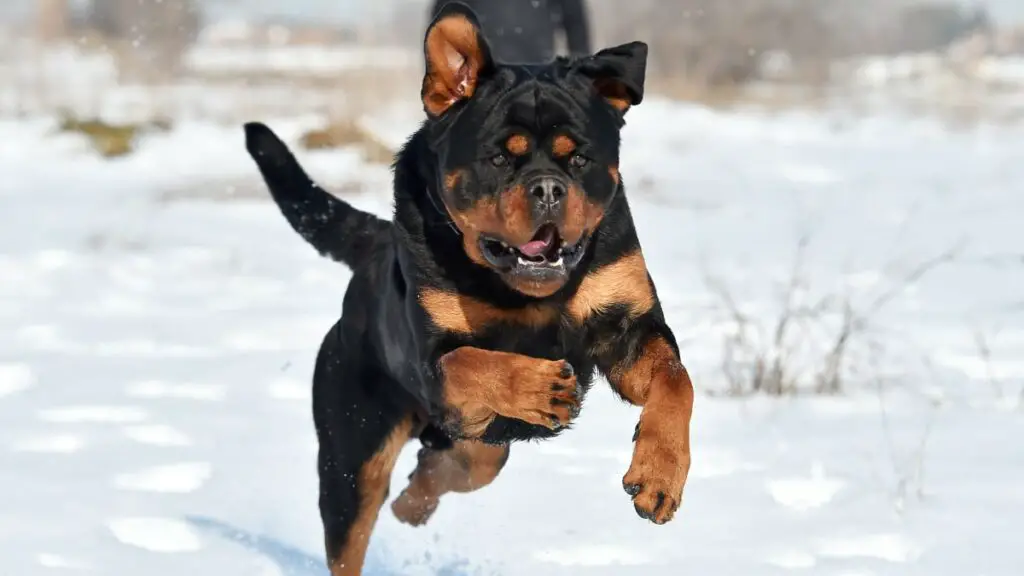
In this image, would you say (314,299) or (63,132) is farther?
(63,132)

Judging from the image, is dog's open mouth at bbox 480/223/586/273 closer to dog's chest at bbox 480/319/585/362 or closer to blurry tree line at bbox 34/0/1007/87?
dog's chest at bbox 480/319/585/362

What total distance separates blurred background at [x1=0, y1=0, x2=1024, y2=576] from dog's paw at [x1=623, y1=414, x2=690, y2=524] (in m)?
1.04

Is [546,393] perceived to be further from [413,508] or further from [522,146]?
[413,508]

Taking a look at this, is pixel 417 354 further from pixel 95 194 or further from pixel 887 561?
pixel 95 194

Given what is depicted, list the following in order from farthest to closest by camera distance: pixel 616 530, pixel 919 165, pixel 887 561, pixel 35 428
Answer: pixel 919 165 < pixel 35 428 < pixel 616 530 < pixel 887 561

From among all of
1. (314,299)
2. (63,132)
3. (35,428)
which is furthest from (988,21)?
(35,428)

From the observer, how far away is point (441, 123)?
2732 mm

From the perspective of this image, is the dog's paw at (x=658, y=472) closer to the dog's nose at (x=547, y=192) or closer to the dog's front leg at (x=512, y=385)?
the dog's front leg at (x=512, y=385)

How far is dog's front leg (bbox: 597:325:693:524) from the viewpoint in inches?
93.8

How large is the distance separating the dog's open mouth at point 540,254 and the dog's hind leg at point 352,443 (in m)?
0.67

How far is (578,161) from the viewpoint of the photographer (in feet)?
8.65

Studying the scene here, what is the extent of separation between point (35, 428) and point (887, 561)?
3.13 metres

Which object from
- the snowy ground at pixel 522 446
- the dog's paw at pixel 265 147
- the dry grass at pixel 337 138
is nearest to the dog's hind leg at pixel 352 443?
the snowy ground at pixel 522 446

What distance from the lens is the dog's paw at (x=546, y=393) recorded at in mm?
2428
